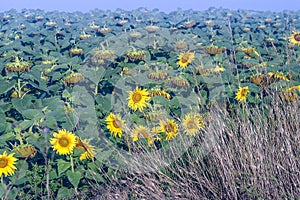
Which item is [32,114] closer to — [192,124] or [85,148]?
[85,148]

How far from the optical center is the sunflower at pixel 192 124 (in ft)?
11.0

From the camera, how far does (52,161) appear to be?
126 inches

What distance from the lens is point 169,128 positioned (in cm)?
333

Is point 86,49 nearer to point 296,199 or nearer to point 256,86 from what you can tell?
point 256,86

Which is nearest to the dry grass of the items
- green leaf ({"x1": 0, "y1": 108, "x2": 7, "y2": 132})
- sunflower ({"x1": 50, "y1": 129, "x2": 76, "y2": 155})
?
sunflower ({"x1": 50, "y1": 129, "x2": 76, "y2": 155})

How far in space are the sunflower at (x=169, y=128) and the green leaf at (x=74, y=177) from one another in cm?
56

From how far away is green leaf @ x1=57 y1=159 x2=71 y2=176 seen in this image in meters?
3.15

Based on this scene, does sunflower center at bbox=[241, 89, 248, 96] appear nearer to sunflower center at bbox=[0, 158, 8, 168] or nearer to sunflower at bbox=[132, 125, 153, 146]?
sunflower at bbox=[132, 125, 153, 146]

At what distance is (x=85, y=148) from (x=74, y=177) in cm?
18

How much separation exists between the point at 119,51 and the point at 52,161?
1.45 metres

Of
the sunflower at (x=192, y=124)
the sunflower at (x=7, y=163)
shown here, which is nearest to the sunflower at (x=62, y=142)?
the sunflower at (x=7, y=163)

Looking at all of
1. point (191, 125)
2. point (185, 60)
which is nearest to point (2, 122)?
point (191, 125)

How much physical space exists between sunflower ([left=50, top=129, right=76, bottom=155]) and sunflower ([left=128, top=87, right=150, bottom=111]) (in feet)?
1.51

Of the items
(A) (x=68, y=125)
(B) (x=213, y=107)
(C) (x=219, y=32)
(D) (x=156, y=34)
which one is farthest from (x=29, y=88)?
(C) (x=219, y=32)
